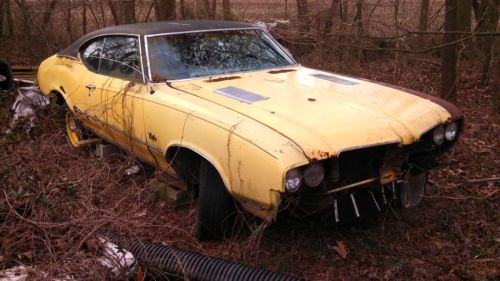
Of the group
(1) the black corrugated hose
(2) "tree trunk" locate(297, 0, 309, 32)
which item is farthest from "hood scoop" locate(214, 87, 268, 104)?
(2) "tree trunk" locate(297, 0, 309, 32)

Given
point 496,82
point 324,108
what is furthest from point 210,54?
point 496,82

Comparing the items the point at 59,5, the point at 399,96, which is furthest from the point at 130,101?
the point at 59,5

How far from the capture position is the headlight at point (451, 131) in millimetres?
3748

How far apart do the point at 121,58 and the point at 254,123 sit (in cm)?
203

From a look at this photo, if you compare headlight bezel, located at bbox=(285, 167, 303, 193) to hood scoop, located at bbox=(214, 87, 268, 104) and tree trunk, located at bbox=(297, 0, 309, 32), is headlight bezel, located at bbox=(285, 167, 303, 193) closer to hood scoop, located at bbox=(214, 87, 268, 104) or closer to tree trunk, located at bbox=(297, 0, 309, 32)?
hood scoop, located at bbox=(214, 87, 268, 104)

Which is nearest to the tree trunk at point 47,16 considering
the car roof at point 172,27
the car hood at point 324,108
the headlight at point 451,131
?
the car roof at point 172,27

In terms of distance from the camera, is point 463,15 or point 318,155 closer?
point 318,155

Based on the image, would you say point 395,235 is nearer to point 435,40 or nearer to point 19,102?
point 19,102

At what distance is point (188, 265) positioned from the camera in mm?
3176

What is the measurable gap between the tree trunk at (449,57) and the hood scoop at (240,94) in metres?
3.55

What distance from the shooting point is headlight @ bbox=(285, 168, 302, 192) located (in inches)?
116

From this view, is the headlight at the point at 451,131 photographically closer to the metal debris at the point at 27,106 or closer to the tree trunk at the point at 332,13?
the metal debris at the point at 27,106

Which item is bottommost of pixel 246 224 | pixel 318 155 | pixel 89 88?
pixel 246 224

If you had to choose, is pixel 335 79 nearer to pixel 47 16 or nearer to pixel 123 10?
pixel 123 10
